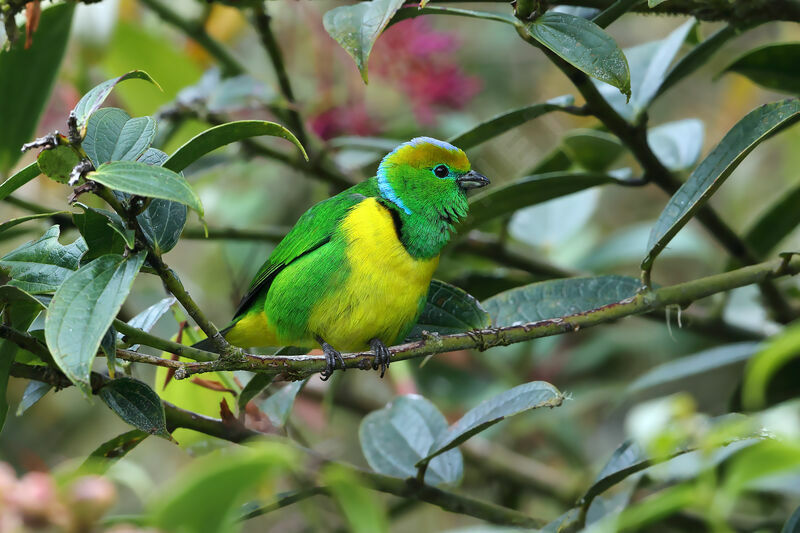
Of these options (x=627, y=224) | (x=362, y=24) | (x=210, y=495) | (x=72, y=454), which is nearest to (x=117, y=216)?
(x=362, y=24)

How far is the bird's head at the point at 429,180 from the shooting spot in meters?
2.44

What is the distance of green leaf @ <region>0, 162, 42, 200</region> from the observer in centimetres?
143

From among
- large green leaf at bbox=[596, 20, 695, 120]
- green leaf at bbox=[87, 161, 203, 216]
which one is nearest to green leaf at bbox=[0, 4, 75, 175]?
green leaf at bbox=[87, 161, 203, 216]

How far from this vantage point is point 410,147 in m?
2.58

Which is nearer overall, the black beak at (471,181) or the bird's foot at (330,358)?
the bird's foot at (330,358)

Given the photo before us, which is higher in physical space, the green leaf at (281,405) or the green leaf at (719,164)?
the green leaf at (719,164)

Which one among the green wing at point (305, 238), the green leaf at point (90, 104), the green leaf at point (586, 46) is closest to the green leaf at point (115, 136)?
the green leaf at point (90, 104)

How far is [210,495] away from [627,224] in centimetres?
434

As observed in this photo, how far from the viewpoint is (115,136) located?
1454mm

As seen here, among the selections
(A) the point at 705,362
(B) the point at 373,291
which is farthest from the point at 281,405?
(A) the point at 705,362

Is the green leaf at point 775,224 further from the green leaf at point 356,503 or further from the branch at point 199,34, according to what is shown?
the green leaf at point 356,503

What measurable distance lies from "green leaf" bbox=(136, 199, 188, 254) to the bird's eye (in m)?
1.11

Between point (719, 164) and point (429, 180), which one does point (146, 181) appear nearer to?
point (719, 164)

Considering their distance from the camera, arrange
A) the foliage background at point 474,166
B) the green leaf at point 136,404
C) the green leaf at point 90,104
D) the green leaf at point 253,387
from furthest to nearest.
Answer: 1. the foliage background at point 474,166
2. the green leaf at point 253,387
3. the green leaf at point 136,404
4. the green leaf at point 90,104
